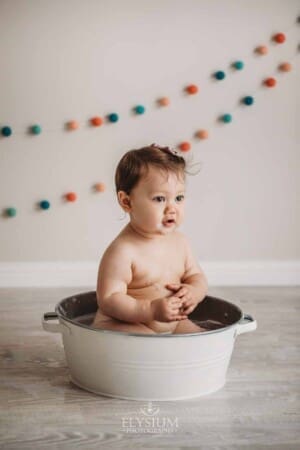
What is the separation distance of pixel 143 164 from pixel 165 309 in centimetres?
29

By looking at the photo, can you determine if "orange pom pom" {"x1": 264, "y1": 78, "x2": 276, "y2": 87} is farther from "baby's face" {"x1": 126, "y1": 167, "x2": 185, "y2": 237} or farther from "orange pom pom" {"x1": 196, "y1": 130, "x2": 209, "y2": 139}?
"baby's face" {"x1": 126, "y1": 167, "x2": 185, "y2": 237}

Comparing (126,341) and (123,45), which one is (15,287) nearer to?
(123,45)

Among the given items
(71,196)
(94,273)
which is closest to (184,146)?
(71,196)

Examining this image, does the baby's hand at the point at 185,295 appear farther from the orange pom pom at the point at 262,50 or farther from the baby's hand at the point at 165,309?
the orange pom pom at the point at 262,50

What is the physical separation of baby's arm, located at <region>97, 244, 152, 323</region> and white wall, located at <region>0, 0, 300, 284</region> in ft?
3.08


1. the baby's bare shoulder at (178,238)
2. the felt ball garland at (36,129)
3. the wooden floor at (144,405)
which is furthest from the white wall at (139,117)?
the baby's bare shoulder at (178,238)

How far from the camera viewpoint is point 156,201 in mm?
1287

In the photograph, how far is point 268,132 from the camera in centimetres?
225

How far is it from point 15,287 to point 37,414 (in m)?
1.08

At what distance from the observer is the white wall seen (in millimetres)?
2137

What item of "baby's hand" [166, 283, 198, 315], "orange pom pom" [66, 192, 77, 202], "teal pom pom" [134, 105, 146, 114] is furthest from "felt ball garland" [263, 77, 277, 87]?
"baby's hand" [166, 283, 198, 315]

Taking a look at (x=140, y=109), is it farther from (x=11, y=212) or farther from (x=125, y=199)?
(x=125, y=199)

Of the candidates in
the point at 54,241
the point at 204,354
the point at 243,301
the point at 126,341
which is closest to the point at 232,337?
the point at 204,354

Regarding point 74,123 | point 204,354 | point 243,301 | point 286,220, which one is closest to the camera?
point 204,354
